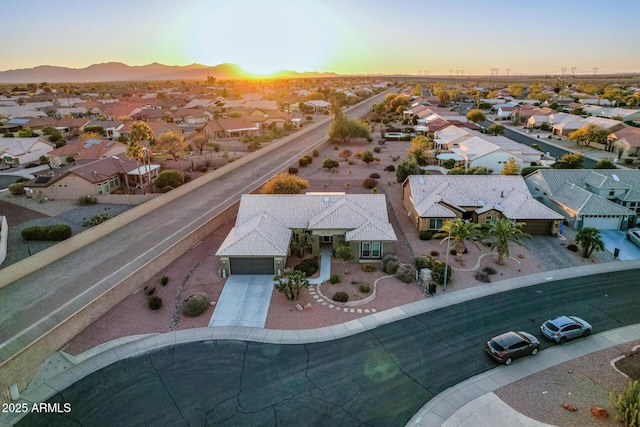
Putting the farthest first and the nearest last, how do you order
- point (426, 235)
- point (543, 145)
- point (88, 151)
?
point (543, 145) → point (88, 151) → point (426, 235)

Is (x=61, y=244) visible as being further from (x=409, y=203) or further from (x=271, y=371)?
(x=409, y=203)

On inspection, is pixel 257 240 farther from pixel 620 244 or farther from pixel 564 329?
pixel 620 244

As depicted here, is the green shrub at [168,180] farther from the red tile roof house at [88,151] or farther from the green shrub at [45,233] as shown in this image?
the red tile roof house at [88,151]

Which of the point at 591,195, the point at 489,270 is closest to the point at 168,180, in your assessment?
the point at 489,270

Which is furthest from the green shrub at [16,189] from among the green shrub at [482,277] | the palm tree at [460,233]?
the green shrub at [482,277]

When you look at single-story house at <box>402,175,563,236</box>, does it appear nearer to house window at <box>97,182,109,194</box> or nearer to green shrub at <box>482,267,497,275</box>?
green shrub at <box>482,267,497,275</box>

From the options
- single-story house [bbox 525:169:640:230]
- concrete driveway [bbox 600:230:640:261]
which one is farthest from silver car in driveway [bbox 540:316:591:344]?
single-story house [bbox 525:169:640:230]
